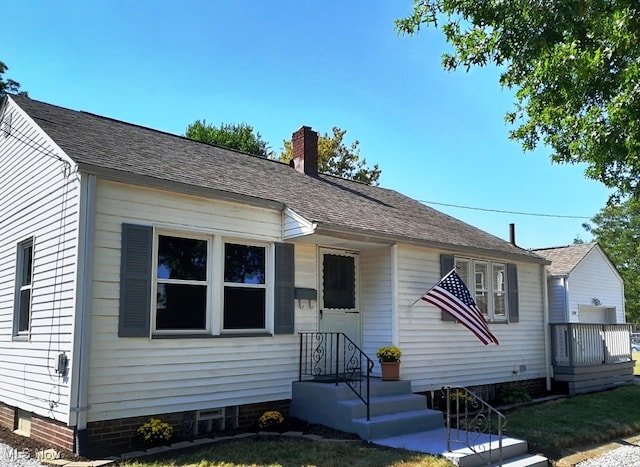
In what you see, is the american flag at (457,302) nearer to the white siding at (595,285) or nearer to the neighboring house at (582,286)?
the neighboring house at (582,286)

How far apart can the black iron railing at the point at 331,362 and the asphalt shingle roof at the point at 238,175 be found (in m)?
2.01

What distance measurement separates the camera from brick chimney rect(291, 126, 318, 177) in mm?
13547

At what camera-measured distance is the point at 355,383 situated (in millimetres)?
9094

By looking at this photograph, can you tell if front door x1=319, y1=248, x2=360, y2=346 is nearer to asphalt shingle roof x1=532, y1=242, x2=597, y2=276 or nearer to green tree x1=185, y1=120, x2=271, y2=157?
asphalt shingle roof x1=532, y1=242, x2=597, y2=276

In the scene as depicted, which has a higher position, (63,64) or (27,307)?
(63,64)

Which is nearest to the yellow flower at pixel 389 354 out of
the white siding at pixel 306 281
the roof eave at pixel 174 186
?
the white siding at pixel 306 281

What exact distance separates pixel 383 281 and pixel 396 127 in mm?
5605

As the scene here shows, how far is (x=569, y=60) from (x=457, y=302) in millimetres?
4517

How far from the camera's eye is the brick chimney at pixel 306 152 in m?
13.5

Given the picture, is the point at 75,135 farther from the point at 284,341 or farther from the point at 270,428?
the point at 270,428

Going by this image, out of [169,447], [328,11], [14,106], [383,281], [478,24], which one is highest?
[328,11]

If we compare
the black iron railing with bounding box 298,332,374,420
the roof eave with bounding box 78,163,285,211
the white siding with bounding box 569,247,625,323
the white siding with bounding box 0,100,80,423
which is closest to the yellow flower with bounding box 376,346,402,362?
the black iron railing with bounding box 298,332,374,420

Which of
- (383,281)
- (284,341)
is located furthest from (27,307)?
(383,281)

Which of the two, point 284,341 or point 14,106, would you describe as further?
point 14,106
